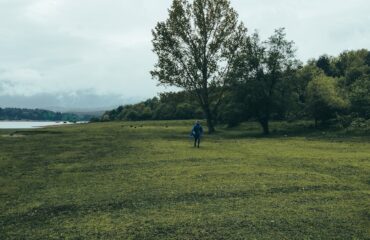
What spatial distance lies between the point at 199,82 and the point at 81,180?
50110mm

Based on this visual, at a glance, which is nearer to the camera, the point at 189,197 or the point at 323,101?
the point at 189,197

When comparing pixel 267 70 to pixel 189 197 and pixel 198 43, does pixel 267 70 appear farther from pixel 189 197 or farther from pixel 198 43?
pixel 189 197

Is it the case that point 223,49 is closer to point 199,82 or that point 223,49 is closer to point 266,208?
point 199,82

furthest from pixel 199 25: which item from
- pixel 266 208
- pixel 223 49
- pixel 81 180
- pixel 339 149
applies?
pixel 266 208

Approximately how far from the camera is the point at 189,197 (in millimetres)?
20797

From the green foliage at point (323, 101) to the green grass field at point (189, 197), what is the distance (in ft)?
114

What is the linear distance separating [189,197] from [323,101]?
5443cm

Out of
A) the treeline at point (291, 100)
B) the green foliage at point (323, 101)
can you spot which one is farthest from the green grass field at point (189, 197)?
the green foliage at point (323, 101)

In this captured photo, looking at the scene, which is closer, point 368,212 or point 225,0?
point 368,212

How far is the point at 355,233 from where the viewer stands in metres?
14.8

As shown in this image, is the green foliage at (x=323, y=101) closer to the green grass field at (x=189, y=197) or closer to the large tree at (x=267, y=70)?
the large tree at (x=267, y=70)

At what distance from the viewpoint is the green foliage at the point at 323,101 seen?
6981 cm

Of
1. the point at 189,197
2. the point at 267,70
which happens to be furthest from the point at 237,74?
the point at 189,197

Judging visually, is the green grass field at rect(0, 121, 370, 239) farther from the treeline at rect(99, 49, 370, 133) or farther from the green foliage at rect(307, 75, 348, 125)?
the green foliage at rect(307, 75, 348, 125)
